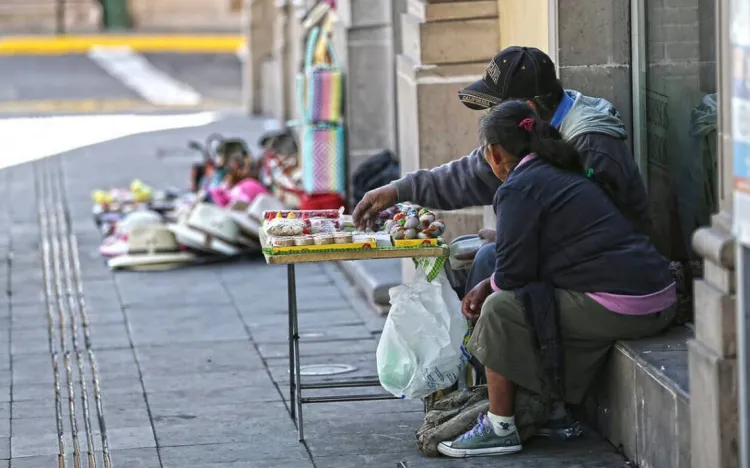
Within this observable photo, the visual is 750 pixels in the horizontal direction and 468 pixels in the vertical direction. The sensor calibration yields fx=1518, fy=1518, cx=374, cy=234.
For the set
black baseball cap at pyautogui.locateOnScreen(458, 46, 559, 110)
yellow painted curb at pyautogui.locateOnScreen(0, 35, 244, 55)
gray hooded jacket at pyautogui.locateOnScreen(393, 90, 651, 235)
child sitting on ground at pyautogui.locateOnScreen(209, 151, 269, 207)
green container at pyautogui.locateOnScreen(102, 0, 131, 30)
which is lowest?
child sitting on ground at pyautogui.locateOnScreen(209, 151, 269, 207)

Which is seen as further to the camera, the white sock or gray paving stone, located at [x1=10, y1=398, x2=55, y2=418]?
gray paving stone, located at [x1=10, y1=398, x2=55, y2=418]

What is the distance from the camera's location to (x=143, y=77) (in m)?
25.8

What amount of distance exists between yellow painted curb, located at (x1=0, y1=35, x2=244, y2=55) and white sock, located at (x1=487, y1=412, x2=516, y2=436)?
921 inches

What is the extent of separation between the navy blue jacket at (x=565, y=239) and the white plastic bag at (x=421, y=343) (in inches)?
18.6

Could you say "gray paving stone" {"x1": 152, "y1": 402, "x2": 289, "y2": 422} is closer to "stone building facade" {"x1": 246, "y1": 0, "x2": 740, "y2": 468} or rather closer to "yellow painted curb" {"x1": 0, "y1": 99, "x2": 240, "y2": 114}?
"stone building facade" {"x1": 246, "y1": 0, "x2": 740, "y2": 468}

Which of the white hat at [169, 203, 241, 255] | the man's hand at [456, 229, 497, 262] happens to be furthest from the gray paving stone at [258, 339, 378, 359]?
the white hat at [169, 203, 241, 255]

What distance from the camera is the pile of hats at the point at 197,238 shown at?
33.8ft

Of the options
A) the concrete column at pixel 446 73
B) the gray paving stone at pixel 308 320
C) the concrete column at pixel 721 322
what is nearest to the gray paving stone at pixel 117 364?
the gray paving stone at pixel 308 320

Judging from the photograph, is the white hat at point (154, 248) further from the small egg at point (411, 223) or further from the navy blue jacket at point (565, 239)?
the navy blue jacket at point (565, 239)

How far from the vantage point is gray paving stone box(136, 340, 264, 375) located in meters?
7.48

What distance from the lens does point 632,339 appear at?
18.7ft

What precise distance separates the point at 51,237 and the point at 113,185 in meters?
2.82

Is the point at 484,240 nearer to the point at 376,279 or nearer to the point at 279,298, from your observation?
the point at 376,279

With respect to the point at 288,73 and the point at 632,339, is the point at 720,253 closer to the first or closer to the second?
the point at 632,339
